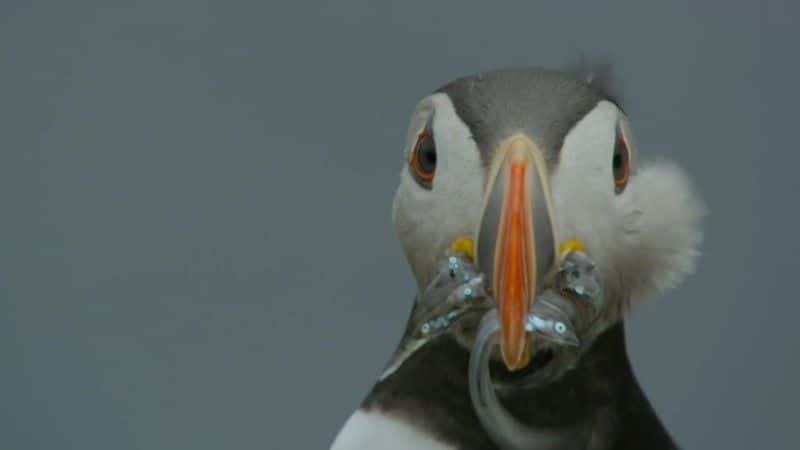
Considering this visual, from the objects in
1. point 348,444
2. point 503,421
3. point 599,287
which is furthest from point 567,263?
point 348,444

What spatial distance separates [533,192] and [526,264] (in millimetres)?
68

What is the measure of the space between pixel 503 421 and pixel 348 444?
0.59 feet

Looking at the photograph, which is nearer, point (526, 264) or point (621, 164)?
point (526, 264)

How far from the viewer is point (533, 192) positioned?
4.63ft

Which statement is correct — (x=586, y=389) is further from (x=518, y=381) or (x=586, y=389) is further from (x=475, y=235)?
(x=475, y=235)

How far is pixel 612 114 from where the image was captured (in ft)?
5.10

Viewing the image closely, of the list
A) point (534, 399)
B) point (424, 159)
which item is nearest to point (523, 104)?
point (424, 159)

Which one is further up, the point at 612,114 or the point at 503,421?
the point at 612,114

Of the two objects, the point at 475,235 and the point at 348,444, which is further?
the point at 348,444

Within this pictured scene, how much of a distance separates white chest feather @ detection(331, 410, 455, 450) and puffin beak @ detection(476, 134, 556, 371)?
153 mm

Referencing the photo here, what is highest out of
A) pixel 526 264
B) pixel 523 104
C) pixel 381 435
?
pixel 523 104

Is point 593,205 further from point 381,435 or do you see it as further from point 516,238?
point 381,435

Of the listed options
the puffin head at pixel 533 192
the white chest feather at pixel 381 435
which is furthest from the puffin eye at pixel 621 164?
the white chest feather at pixel 381 435

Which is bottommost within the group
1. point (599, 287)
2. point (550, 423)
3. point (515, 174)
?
point (550, 423)
